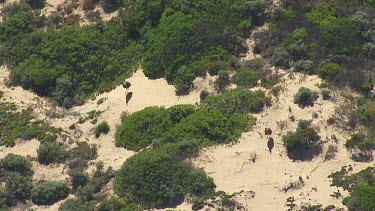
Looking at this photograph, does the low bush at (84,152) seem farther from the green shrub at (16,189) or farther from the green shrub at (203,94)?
the green shrub at (203,94)

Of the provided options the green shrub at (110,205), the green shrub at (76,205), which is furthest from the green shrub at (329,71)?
the green shrub at (76,205)

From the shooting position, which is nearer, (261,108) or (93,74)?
(261,108)

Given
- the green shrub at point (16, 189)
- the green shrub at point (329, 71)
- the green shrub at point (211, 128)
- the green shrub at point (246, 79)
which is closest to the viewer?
the green shrub at point (16, 189)

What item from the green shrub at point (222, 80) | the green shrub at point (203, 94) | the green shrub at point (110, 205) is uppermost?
the green shrub at point (222, 80)

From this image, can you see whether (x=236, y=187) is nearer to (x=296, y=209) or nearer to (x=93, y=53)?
(x=296, y=209)

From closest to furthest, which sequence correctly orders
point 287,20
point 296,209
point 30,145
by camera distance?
point 296,209
point 30,145
point 287,20

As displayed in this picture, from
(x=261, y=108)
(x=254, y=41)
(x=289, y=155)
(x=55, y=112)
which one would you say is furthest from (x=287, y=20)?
(x=55, y=112)

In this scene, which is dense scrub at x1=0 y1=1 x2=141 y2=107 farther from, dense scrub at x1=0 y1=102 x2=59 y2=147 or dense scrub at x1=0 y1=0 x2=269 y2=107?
dense scrub at x1=0 y1=102 x2=59 y2=147
